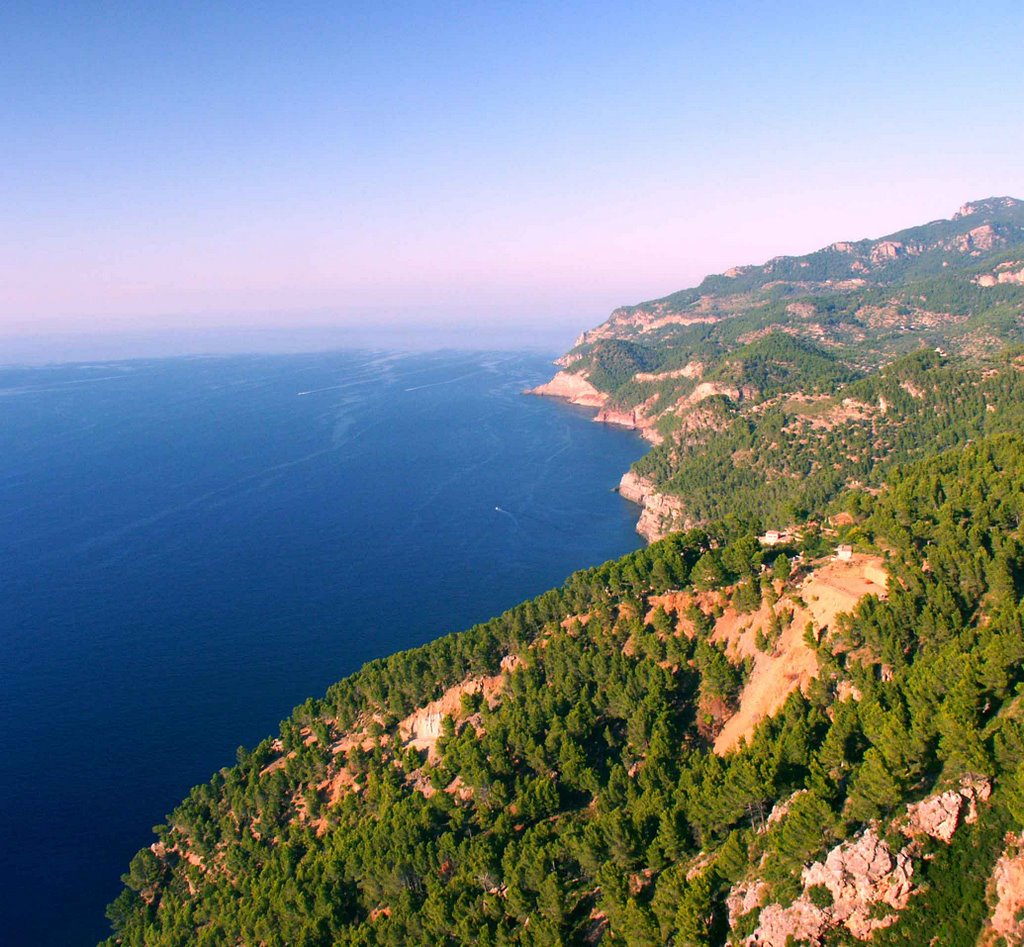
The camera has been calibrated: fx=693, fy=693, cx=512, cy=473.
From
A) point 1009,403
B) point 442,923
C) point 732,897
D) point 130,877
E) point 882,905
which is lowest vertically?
point 130,877

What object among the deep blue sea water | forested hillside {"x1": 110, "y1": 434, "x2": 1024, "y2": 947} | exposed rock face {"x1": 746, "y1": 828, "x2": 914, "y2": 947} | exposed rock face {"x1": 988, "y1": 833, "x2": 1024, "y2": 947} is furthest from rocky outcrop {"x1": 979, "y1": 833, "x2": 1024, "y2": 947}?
the deep blue sea water

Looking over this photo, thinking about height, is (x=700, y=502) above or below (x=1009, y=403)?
below

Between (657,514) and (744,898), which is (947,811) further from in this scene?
(657,514)

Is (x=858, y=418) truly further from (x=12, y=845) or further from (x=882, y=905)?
(x=12, y=845)

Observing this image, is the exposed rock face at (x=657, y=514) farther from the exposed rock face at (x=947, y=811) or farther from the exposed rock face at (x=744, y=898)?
the exposed rock face at (x=947, y=811)

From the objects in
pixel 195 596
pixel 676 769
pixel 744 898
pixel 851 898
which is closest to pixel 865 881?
pixel 851 898

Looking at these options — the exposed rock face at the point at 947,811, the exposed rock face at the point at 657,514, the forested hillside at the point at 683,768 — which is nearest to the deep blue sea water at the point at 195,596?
the exposed rock face at the point at 657,514

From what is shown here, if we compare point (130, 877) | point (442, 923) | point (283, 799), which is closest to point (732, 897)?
point (442, 923)
